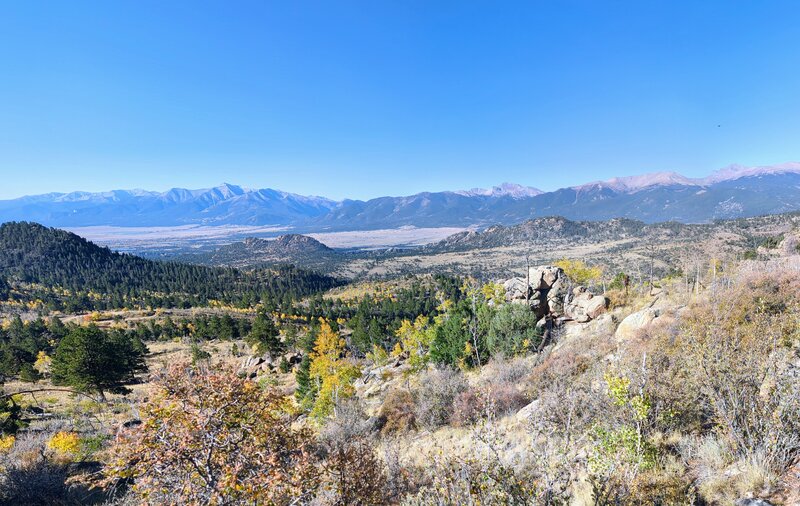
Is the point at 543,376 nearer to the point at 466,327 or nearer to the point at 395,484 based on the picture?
the point at 395,484

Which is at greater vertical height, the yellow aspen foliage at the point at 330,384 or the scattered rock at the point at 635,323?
the scattered rock at the point at 635,323

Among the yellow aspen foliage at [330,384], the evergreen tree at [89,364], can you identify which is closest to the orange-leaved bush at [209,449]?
the yellow aspen foliage at [330,384]

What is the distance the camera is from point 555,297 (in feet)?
105

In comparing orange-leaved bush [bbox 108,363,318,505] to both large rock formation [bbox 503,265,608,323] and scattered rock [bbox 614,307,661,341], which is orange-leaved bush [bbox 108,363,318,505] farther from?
large rock formation [bbox 503,265,608,323]

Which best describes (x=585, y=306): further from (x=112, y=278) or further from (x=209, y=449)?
(x=112, y=278)

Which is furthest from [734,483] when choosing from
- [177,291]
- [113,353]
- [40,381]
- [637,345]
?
[177,291]

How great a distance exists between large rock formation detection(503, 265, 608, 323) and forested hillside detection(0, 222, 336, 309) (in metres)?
96.2

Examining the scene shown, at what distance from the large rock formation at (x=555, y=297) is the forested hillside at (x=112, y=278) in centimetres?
9622

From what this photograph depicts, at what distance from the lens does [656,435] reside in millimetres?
8906

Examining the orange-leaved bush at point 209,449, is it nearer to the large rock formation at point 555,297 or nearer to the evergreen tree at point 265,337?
the large rock formation at point 555,297

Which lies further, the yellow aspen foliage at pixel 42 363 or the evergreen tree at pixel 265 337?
the evergreen tree at pixel 265 337

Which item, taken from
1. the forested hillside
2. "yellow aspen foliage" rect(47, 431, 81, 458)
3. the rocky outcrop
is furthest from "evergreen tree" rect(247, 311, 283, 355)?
the forested hillside

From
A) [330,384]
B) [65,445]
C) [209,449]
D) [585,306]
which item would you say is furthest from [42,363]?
[585,306]

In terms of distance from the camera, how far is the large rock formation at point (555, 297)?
29.2m
